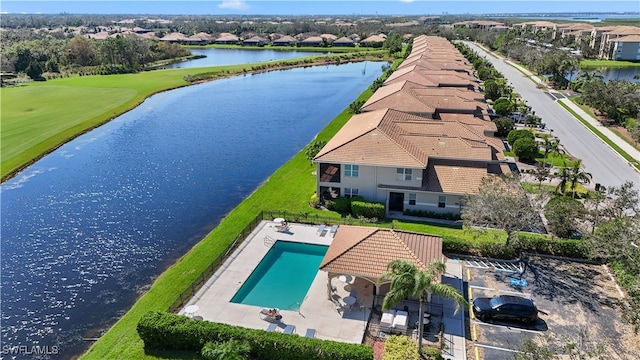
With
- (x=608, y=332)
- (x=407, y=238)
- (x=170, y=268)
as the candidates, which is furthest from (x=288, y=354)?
(x=608, y=332)

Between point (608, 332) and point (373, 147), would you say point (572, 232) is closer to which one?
point (608, 332)

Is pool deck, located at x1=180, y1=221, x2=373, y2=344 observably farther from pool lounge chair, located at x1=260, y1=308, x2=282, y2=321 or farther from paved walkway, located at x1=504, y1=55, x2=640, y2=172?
paved walkway, located at x1=504, y1=55, x2=640, y2=172


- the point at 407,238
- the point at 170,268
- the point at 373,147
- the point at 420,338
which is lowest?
the point at 170,268

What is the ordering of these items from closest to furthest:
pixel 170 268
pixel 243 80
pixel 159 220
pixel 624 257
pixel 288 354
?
pixel 288 354
pixel 624 257
pixel 170 268
pixel 159 220
pixel 243 80

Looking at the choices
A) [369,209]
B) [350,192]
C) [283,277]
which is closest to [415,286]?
[283,277]

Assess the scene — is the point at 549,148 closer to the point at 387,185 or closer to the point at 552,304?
the point at 387,185

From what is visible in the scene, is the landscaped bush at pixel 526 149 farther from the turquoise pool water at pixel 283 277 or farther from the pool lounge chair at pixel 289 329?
the pool lounge chair at pixel 289 329

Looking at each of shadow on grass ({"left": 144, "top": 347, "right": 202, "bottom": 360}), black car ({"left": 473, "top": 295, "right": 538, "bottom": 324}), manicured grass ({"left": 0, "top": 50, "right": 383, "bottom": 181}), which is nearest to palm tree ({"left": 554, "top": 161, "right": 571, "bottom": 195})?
black car ({"left": 473, "top": 295, "right": 538, "bottom": 324})
